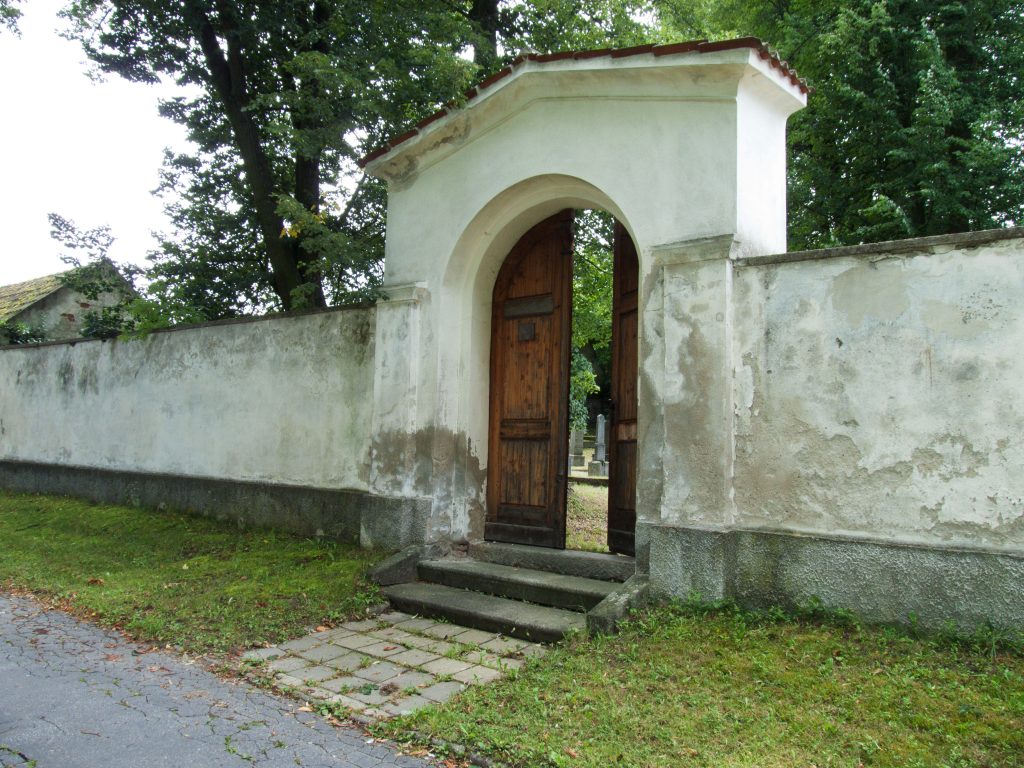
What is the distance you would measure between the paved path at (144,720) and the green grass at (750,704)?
464mm

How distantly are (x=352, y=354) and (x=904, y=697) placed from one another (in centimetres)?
602

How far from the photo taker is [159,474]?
33.4ft

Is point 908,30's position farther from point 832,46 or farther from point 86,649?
point 86,649

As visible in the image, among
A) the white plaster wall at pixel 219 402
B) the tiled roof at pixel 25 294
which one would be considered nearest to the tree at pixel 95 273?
the white plaster wall at pixel 219 402

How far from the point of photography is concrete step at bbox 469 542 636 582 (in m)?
6.08

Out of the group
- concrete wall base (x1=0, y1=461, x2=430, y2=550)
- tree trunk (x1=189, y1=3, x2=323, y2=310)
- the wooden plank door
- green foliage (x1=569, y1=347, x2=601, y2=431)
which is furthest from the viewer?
green foliage (x1=569, y1=347, x2=601, y2=431)

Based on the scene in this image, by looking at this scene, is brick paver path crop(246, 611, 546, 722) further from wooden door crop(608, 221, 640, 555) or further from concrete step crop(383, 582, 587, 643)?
wooden door crop(608, 221, 640, 555)

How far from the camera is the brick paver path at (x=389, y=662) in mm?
4410

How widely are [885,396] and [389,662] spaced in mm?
3724

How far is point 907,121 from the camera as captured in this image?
37.1ft

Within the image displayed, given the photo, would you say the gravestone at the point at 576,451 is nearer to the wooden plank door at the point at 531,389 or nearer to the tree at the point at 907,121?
the tree at the point at 907,121

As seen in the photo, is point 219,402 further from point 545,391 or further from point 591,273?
→ point 591,273

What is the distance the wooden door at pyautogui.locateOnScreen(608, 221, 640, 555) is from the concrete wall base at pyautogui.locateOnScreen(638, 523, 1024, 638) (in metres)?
1.03

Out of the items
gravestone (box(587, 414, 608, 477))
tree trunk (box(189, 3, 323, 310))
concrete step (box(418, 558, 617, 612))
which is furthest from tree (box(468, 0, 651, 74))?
gravestone (box(587, 414, 608, 477))
